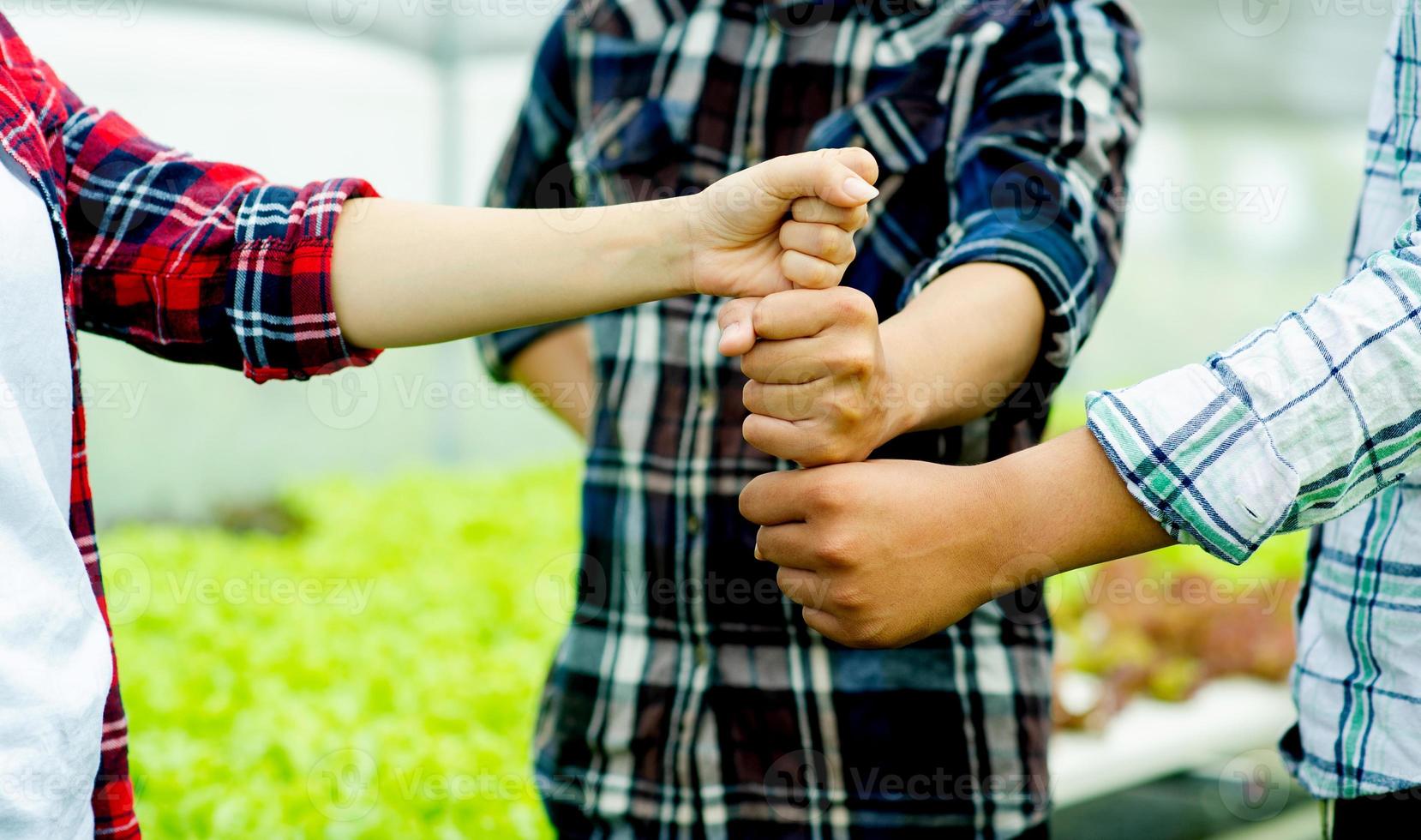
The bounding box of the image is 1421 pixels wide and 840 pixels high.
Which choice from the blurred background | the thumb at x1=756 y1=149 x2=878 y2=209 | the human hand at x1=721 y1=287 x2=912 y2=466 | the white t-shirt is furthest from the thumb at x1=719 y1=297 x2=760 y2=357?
the blurred background

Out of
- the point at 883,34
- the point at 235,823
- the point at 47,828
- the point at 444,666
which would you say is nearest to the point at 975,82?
the point at 883,34

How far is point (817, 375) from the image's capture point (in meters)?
1.01

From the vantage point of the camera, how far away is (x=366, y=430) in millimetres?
4684

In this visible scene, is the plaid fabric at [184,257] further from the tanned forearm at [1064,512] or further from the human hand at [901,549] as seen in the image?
the tanned forearm at [1064,512]

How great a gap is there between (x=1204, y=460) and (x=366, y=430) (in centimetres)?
425

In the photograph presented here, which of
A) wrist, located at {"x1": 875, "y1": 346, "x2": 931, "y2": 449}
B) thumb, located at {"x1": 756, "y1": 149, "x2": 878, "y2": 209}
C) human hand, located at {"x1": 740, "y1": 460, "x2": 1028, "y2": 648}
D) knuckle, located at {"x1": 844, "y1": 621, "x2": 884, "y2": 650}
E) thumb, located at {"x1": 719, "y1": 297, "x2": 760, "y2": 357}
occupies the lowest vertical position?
knuckle, located at {"x1": 844, "y1": 621, "x2": 884, "y2": 650}

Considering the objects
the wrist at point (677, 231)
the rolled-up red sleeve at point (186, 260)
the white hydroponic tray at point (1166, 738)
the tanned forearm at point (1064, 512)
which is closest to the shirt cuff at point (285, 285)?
the rolled-up red sleeve at point (186, 260)

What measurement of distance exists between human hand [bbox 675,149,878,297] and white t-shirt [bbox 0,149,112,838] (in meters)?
0.53

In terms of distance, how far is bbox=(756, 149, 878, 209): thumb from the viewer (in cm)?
96

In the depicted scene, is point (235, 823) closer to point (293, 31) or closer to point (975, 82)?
point (975, 82)

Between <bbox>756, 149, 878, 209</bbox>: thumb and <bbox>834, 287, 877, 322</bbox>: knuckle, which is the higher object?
<bbox>756, 149, 878, 209</bbox>: thumb

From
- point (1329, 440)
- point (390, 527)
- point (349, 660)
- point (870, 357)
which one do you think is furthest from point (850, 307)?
point (390, 527)

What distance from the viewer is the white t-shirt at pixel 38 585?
69 centimetres

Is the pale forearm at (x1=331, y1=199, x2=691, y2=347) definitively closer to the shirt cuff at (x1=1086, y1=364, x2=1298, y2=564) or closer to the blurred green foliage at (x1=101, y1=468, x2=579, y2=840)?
the shirt cuff at (x1=1086, y1=364, x2=1298, y2=564)
